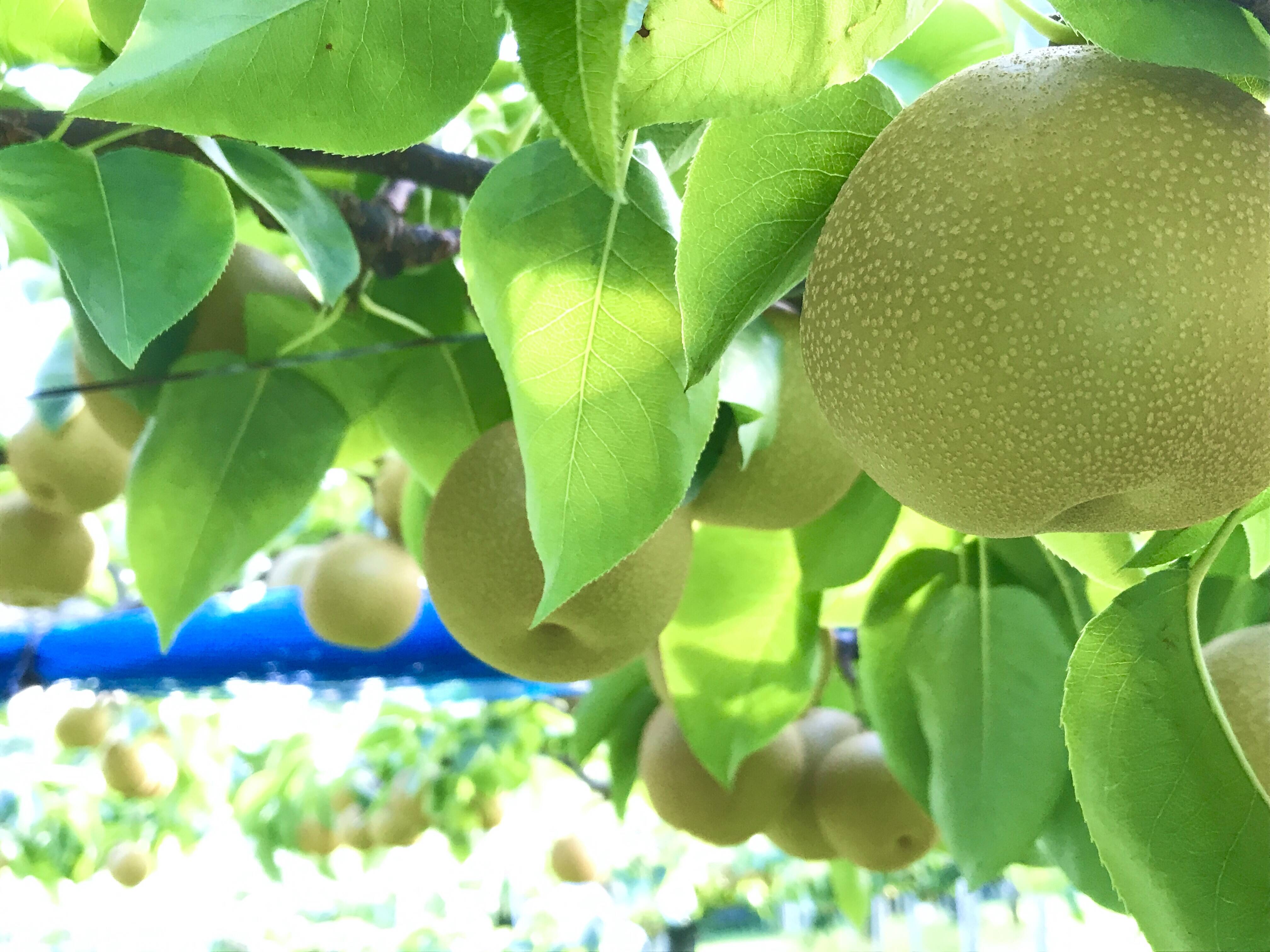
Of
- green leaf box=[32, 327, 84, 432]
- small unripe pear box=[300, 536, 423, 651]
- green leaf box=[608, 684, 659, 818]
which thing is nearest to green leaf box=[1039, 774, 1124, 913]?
green leaf box=[608, 684, 659, 818]

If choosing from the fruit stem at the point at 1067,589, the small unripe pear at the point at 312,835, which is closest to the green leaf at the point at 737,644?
the fruit stem at the point at 1067,589

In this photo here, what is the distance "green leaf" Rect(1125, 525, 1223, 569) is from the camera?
538 mm

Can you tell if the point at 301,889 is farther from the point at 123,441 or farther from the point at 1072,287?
the point at 1072,287

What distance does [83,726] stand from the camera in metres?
3.03

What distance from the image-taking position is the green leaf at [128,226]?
1.76ft

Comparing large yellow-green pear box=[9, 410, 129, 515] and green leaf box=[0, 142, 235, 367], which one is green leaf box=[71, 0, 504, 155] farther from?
large yellow-green pear box=[9, 410, 129, 515]

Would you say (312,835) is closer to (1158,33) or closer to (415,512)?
(415,512)

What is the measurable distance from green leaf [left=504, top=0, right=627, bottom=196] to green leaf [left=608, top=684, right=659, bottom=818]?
121cm

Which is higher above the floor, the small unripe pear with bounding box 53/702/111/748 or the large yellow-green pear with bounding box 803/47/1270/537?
the large yellow-green pear with bounding box 803/47/1270/537

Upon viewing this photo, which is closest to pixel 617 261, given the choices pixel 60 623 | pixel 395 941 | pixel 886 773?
pixel 886 773

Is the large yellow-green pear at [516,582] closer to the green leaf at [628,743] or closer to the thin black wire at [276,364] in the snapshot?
the thin black wire at [276,364]

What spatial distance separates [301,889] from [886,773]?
463cm

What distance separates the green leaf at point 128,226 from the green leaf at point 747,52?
0.31m

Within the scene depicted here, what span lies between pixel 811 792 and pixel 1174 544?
0.90 meters
